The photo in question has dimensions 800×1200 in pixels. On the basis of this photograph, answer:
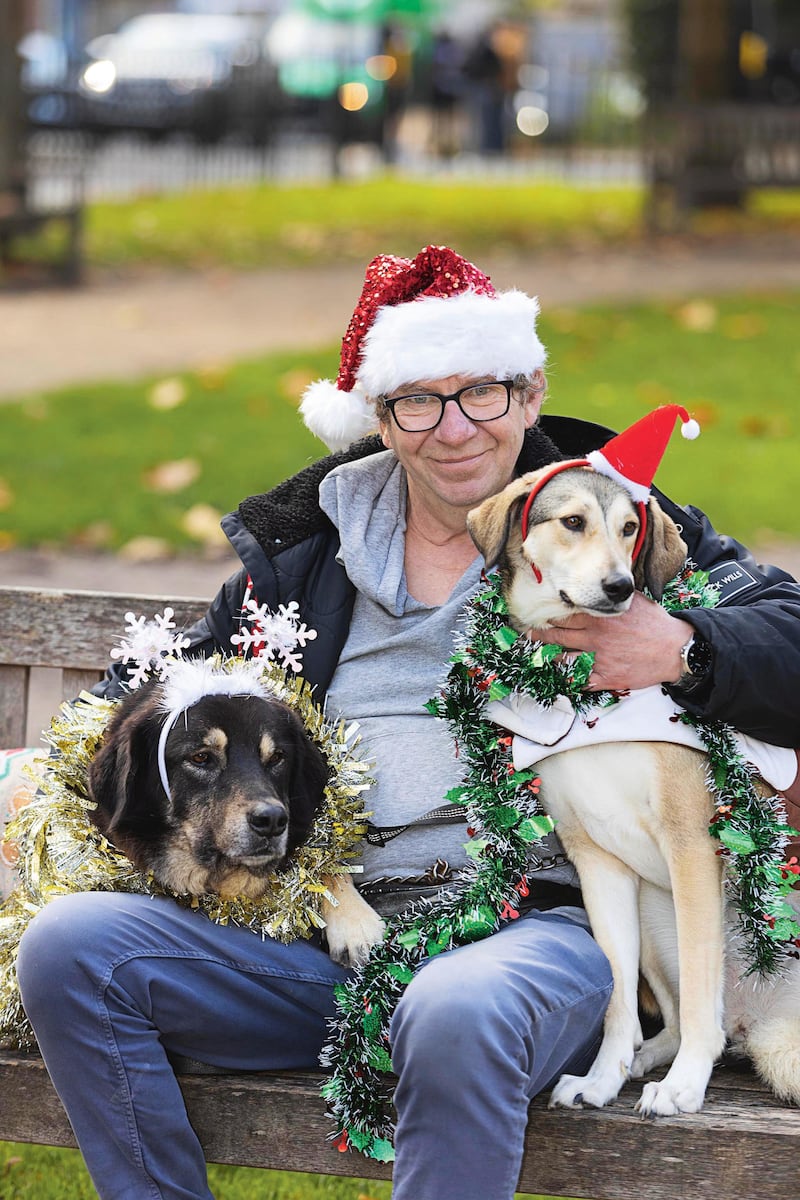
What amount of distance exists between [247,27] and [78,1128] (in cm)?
4429

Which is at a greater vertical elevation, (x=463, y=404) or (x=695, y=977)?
(x=463, y=404)

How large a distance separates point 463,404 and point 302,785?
89 centimetres

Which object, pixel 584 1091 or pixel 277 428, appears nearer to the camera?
pixel 584 1091

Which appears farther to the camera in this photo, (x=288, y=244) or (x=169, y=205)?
(x=169, y=205)

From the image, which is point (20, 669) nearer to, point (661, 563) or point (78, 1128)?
point (78, 1128)

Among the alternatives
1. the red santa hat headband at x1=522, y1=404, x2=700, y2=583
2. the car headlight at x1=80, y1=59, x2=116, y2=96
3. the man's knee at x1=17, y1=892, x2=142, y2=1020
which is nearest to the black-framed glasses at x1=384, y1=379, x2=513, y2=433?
the red santa hat headband at x1=522, y1=404, x2=700, y2=583

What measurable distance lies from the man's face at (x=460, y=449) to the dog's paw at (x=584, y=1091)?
1232 mm

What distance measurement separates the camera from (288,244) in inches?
609

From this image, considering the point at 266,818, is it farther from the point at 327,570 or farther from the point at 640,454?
the point at 640,454

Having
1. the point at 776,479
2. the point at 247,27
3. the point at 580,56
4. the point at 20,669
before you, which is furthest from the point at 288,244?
the point at 247,27

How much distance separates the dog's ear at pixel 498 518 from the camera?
122 inches

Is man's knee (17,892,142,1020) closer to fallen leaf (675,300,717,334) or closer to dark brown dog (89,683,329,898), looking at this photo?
dark brown dog (89,683,329,898)

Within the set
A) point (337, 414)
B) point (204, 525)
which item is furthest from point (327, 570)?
point (204, 525)

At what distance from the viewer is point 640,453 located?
9.80 feet
